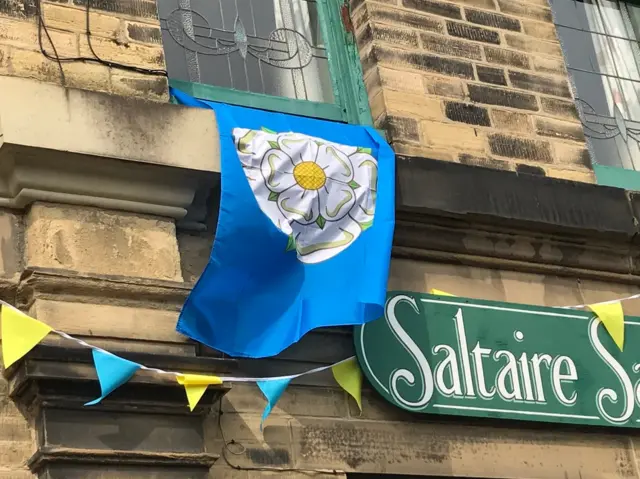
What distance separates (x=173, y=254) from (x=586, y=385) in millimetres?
1970

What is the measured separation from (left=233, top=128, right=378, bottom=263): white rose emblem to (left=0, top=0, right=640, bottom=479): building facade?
6.9 inches

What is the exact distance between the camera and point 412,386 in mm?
4891

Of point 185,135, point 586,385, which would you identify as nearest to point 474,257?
point 586,385

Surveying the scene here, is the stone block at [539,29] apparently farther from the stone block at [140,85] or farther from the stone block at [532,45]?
the stone block at [140,85]

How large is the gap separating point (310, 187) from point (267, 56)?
1.11 meters

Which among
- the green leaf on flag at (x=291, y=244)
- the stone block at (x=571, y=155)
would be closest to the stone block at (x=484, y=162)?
the stone block at (x=571, y=155)

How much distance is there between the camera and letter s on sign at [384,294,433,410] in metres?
4.84

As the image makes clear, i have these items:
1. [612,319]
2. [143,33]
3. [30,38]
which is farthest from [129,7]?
[612,319]

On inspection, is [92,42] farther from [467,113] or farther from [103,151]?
[467,113]

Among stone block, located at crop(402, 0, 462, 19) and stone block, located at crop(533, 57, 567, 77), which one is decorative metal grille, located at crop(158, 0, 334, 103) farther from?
stone block, located at crop(533, 57, 567, 77)

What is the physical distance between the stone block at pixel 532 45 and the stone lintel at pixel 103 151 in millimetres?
1987

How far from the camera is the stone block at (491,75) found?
5.89 meters

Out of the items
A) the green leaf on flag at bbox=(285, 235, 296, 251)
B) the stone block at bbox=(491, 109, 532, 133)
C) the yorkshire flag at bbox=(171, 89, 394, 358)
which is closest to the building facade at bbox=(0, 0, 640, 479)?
the stone block at bbox=(491, 109, 532, 133)

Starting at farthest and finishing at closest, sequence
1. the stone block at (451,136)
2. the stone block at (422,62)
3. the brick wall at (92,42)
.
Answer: the stone block at (422,62) < the stone block at (451,136) < the brick wall at (92,42)
